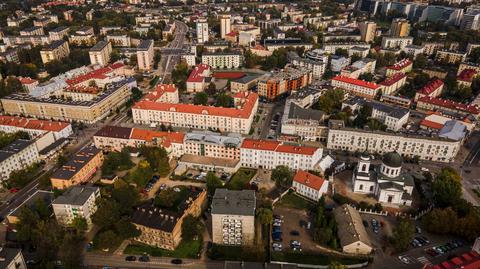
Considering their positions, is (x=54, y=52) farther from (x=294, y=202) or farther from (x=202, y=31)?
(x=294, y=202)

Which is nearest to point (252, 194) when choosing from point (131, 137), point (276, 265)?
point (276, 265)

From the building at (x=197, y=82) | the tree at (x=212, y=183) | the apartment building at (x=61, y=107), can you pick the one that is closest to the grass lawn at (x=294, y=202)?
the tree at (x=212, y=183)

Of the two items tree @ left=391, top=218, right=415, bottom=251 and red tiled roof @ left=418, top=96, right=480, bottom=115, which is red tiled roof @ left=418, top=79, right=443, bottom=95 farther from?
tree @ left=391, top=218, right=415, bottom=251

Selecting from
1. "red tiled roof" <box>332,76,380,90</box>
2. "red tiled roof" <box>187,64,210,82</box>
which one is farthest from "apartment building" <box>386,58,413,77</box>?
"red tiled roof" <box>187,64,210,82</box>

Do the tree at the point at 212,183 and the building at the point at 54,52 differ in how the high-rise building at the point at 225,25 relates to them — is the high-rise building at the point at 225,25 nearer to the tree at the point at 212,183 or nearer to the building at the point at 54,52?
the building at the point at 54,52

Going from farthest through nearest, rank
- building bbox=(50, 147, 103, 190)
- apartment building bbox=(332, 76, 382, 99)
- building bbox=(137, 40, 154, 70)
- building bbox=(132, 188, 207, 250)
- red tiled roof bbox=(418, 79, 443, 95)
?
building bbox=(137, 40, 154, 70) → apartment building bbox=(332, 76, 382, 99) → red tiled roof bbox=(418, 79, 443, 95) → building bbox=(50, 147, 103, 190) → building bbox=(132, 188, 207, 250)

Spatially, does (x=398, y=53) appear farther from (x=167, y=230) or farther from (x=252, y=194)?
(x=167, y=230)
